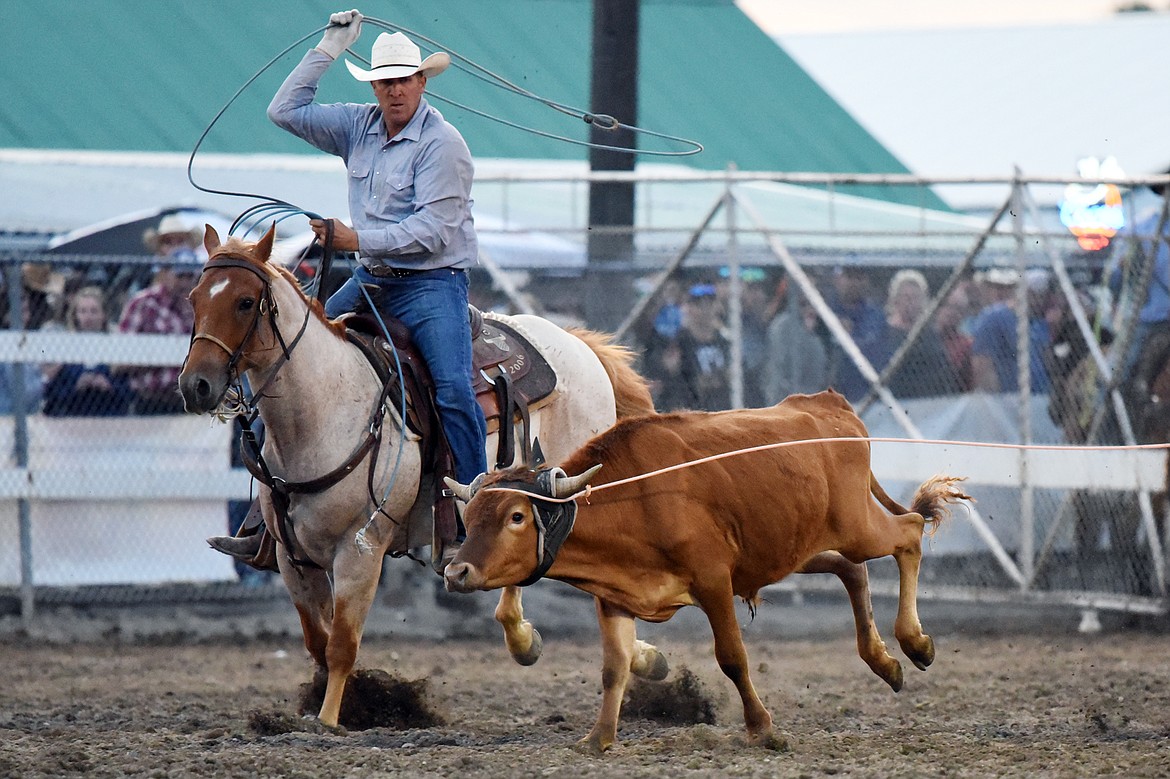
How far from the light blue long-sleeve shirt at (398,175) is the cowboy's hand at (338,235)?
3cm

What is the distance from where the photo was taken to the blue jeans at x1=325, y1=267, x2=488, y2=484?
270 inches

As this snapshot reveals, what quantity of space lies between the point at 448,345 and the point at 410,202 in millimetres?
629

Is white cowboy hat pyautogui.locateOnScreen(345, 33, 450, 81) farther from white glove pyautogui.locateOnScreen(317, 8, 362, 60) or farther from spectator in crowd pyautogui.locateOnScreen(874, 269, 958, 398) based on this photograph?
spectator in crowd pyautogui.locateOnScreen(874, 269, 958, 398)

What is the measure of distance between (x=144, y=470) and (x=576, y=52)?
9.17 meters

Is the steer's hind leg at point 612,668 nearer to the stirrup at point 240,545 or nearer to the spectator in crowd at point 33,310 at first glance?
the stirrup at point 240,545

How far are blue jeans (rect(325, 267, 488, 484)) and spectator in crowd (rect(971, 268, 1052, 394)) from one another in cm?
488

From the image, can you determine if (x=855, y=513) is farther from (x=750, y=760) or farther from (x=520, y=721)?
(x=520, y=721)

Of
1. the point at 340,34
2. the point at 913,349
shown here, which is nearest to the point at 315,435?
the point at 340,34

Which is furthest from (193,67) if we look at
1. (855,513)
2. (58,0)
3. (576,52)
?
(855,513)

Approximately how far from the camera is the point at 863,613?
6660 mm

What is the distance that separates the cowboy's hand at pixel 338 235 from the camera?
21.5 feet

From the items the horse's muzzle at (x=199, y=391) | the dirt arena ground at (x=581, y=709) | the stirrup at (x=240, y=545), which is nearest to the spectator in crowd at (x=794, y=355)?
the dirt arena ground at (x=581, y=709)

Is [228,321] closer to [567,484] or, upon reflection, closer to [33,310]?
[567,484]

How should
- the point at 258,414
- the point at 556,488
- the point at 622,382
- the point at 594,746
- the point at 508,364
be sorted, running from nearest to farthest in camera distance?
1. the point at 556,488
2. the point at 594,746
3. the point at 258,414
4. the point at 508,364
5. the point at 622,382
